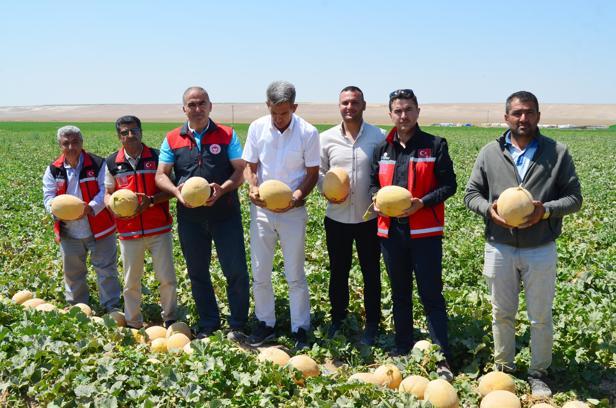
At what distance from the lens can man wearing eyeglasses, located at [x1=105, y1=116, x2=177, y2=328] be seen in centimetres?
570

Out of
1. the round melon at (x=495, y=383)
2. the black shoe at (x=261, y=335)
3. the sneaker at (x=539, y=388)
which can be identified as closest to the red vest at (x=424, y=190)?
the round melon at (x=495, y=383)

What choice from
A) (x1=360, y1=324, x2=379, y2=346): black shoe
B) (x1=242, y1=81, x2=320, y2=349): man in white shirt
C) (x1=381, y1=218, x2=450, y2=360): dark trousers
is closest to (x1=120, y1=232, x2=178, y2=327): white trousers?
(x1=242, y1=81, x2=320, y2=349): man in white shirt

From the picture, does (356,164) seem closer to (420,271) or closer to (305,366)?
(420,271)

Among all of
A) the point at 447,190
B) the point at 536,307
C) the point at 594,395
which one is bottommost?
the point at 594,395

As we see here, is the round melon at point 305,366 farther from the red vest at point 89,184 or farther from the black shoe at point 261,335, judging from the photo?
the red vest at point 89,184

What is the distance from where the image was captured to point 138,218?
227 inches

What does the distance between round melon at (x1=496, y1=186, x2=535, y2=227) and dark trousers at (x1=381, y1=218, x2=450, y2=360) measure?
0.82 metres

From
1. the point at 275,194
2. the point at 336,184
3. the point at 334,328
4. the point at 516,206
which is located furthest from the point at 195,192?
the point at 516,206

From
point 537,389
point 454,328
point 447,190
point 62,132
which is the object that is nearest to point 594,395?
point 537,389

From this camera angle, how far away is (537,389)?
4.32m

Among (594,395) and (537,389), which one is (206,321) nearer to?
(537,389)

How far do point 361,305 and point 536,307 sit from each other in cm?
236

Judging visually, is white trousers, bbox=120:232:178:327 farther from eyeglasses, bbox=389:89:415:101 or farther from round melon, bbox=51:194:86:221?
eyeglasses, bbox=389:89:415:101

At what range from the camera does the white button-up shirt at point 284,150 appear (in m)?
5.28
